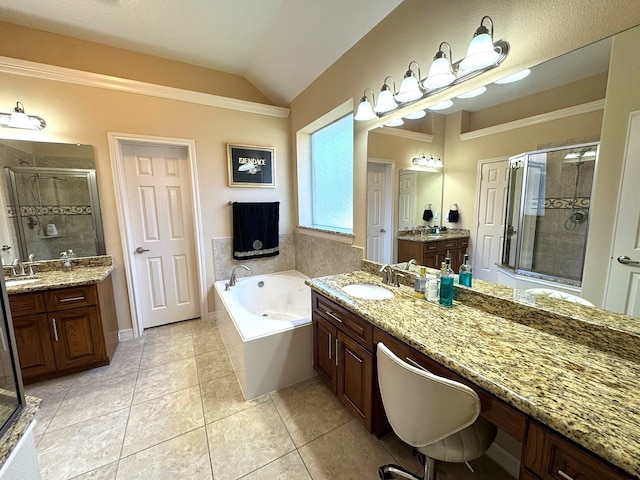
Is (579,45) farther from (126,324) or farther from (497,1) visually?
(126,324)

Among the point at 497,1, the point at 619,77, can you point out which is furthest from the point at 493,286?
the point at 497,1

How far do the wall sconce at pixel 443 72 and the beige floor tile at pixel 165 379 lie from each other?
244 cm

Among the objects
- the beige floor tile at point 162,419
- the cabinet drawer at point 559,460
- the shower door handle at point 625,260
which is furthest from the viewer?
the beige floor tile at point 162,419

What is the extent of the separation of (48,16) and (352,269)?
3202 mm

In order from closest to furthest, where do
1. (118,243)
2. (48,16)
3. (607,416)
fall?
(607,416) < (48,16) < (118,243)

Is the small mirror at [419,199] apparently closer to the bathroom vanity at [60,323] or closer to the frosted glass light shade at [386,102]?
the frosted glass light shade at [386,102]

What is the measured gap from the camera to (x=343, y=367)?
1636 mm

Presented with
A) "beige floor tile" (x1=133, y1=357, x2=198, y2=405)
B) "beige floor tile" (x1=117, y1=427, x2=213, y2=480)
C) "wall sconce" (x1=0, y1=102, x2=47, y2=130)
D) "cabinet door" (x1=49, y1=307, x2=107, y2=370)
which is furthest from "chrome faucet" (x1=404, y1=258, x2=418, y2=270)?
"wall sconce" (x1=0, y1=102, x2=47, y2=130)

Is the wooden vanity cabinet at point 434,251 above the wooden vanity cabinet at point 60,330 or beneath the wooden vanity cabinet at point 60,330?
above

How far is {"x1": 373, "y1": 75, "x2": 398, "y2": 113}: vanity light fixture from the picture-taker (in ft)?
5.61

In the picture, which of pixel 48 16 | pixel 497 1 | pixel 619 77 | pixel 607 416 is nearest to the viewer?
pixel 607 416

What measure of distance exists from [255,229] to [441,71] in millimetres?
2396

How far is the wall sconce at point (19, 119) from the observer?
79.9 inches

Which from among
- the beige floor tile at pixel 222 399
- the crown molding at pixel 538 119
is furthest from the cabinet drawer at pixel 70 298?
the crown molding at pixel 538 119
